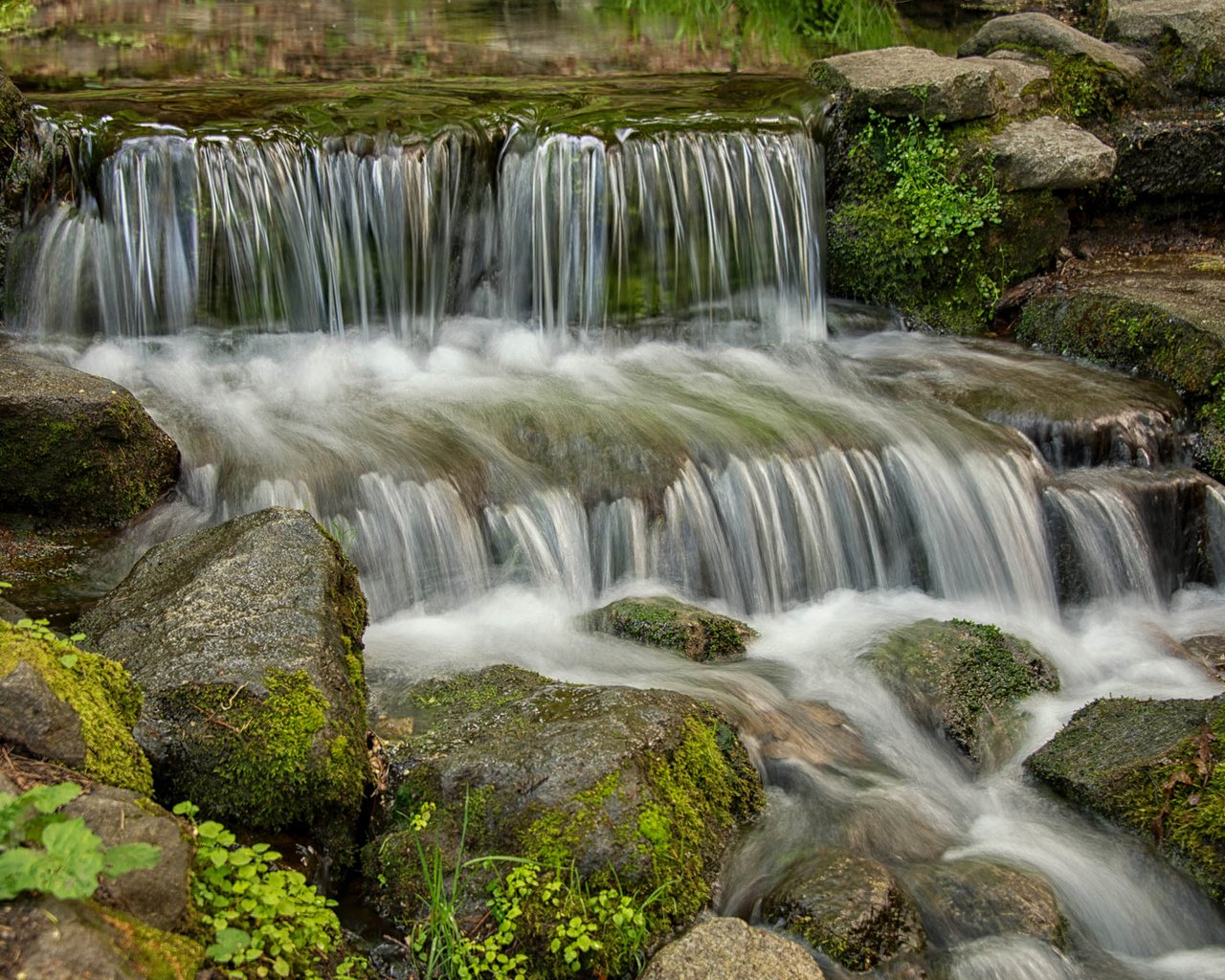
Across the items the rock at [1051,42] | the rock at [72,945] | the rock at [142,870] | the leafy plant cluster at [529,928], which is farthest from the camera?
the rock at [1051,42]

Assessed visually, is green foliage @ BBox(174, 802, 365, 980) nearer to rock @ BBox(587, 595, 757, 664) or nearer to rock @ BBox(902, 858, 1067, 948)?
rock @ BBox(902, 858, 1067, 948)

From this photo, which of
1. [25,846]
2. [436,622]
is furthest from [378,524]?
[25,846]

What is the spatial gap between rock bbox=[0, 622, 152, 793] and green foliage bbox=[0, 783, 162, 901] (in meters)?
0.28

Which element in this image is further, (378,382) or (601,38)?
(601,38)

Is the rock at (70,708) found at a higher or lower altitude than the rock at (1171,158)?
lower

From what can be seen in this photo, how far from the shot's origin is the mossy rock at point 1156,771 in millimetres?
3775

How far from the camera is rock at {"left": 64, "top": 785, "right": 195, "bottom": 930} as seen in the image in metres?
2.47

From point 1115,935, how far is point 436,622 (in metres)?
2.96

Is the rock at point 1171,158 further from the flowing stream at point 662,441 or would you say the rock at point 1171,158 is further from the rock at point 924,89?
the flowing stream at point 662,441

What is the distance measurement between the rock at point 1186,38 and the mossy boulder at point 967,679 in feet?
20.4

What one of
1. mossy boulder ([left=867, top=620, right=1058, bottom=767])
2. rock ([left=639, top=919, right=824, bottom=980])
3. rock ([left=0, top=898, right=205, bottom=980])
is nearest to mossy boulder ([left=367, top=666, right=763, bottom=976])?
rock ([left=639, top=919, right=824, bottom=980])

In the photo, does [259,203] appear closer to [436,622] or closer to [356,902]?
[436,622]

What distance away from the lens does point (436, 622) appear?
532cm

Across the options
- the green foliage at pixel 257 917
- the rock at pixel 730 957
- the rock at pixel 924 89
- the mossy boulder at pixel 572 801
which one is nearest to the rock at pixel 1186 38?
the rock at pixel 924 89
